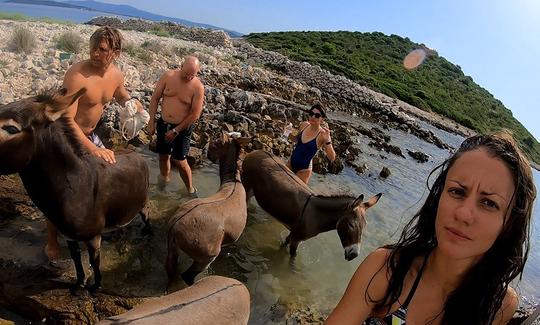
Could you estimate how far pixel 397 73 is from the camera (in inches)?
2131

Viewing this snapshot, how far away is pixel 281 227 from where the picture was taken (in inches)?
316

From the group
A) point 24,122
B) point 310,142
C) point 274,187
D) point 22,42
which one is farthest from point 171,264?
point 22,42

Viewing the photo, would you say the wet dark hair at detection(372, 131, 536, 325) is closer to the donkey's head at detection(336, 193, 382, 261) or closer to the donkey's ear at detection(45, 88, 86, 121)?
the donkey's ear at detection(45, 88, 86, 121)

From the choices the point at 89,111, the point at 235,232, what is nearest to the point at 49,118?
the point at 89,111

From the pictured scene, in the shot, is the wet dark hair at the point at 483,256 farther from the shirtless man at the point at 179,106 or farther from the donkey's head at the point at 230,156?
the shirtless man at the point at 179,106

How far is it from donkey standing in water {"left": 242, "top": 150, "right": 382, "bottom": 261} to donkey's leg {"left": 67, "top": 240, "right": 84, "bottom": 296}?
133 inches

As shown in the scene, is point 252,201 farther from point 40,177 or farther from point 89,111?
point 40,177

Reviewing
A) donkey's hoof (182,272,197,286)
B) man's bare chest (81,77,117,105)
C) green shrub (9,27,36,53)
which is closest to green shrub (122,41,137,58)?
green shrub (9,27,36,53)

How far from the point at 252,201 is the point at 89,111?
423 cm

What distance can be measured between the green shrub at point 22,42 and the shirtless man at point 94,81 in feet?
30.7

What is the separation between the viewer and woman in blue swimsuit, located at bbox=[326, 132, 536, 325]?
7.12 feet

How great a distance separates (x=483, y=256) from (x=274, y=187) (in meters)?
5.14

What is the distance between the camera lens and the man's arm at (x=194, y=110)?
24.2ft

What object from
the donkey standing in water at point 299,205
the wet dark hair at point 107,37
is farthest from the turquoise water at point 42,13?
the wet dark hair at point 107,37
